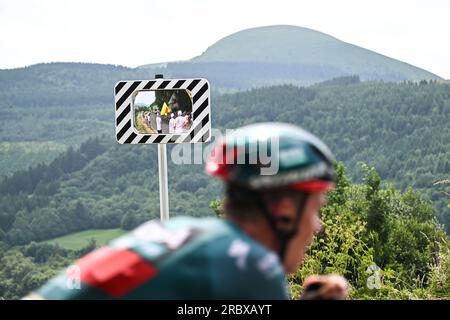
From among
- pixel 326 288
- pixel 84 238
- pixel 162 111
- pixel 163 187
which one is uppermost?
pixel 162 111

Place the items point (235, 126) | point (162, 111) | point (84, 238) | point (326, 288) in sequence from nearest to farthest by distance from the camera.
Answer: point (326, 288) < point (162, 111) < point (84, 238) < point (235, 126)

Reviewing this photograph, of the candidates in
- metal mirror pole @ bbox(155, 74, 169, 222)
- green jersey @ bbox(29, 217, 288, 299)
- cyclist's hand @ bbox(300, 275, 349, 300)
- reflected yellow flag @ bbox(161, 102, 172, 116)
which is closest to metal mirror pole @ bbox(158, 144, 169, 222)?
metal mirror pole @ bbox(155, 74, 169, 222)

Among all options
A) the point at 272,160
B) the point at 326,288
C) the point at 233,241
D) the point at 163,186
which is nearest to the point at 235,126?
the point at 163,186

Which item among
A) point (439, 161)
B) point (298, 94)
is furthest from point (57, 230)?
point (298, 94)

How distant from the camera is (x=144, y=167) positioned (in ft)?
246

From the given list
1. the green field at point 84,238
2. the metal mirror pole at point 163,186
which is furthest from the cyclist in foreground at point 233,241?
the green field at point 84,238

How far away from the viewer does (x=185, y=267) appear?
5.72ft

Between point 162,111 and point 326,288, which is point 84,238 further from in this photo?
point 326,288

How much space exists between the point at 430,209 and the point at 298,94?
52801 millimetres

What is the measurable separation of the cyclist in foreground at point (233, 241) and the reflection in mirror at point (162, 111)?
19.7 feet

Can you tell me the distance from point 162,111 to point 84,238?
5724 cm

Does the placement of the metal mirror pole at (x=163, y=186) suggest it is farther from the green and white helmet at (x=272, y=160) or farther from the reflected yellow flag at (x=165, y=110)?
the green and white helmet at (x=272, y=160)

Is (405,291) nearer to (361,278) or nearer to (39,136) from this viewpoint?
(361,278)

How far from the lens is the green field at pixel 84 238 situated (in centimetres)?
6112
